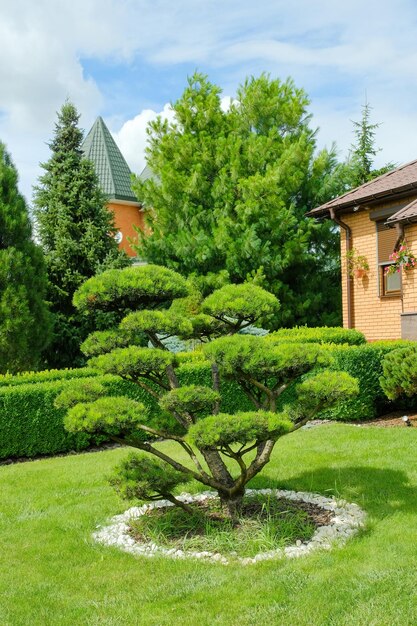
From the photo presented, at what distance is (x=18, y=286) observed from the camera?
43.3 ft

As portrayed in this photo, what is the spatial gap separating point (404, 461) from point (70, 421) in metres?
4.14

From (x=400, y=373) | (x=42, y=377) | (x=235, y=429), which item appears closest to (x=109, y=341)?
(x=235, y=429)

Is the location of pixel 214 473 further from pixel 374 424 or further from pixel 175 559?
pixel 374 424

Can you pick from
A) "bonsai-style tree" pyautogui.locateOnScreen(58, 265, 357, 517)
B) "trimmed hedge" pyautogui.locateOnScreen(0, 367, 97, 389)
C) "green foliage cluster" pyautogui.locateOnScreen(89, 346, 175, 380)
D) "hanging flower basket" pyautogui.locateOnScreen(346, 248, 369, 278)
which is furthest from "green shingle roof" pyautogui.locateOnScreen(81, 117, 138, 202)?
"green foliage cluster" pyautogui.locateOnScreen(89, 346, 175, 380)

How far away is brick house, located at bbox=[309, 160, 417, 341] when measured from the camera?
44.2 feet

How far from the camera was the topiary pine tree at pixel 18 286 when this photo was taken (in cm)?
1270

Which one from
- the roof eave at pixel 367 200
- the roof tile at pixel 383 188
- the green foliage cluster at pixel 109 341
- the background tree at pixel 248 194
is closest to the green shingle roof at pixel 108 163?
the background tree at pixel 248 194

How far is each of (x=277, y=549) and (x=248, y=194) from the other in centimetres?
1447

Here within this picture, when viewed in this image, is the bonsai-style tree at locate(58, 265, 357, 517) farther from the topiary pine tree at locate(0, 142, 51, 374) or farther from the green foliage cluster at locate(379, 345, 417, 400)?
the topiary pine tree at locate(0, 142, 51, 374)

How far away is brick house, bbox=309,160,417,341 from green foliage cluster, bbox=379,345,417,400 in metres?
3.56

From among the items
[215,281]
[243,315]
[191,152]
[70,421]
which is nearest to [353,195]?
[215,281]

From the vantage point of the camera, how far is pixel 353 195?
14.7 metres

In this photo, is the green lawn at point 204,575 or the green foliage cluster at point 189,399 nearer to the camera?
the green lawn at point 204,575

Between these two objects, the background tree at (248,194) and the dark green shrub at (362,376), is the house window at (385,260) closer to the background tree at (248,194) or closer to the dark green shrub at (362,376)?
the background tree at (248,194)
